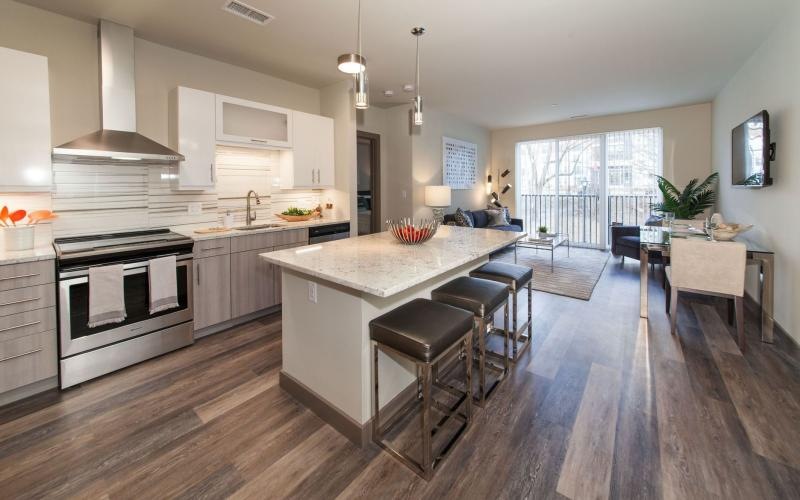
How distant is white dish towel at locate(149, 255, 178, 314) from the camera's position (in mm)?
2795

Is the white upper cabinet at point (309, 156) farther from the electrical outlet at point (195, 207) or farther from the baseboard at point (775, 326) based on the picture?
the baseboard at point (775, 326)

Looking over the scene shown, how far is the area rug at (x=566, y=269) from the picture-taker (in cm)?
464

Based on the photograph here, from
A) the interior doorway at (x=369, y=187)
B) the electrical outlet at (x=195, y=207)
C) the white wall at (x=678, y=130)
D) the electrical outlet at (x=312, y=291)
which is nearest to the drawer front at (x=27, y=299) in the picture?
the electrical outlet at (x=195, y=207)

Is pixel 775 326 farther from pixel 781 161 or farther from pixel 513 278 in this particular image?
pixel 513 278

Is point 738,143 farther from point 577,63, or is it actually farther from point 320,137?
point 320,137

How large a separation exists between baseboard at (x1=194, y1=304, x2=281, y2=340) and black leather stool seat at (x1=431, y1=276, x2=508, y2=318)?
2.19 meters

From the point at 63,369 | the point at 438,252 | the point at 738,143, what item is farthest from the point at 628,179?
the point at 63,369

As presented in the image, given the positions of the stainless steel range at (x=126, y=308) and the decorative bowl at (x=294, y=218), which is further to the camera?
the decorative bowl at (x=294, y=218)

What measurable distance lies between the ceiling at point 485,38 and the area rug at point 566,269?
2.68 meters

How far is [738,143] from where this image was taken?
409 cm

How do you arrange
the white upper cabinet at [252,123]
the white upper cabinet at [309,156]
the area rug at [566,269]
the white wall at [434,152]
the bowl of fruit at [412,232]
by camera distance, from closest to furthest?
the bowl of fruit at [412,232], the white upper cabinet at [252,123], the white upper cabinet at [309,156], the area rug at [566,269], the white wall at [434,152]

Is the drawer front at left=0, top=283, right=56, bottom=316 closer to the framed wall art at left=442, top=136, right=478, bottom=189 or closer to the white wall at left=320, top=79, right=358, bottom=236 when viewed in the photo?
the white wall at left=320, top=79, right=358, bottom=236

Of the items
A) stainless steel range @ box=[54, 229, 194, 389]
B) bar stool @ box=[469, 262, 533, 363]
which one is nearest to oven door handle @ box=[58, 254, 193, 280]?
stainless steel range @ box=[54, 229, 194, 389]

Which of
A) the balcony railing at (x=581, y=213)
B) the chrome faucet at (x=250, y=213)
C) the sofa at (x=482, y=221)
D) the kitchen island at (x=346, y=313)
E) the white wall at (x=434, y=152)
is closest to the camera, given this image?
the kitchen island at (x=346, y=313)
